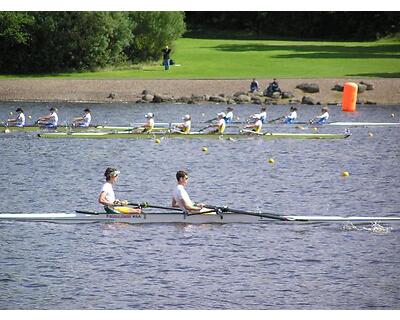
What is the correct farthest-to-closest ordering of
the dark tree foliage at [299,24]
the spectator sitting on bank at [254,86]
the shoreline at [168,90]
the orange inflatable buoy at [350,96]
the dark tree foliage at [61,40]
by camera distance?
1. the dark tree foliage at [61,40]
2. the spectator sitting on bank at [254,86]
3. the shoreline at [168,90]
4. the orange inflatable buoy at [350,96]
5. the dark tree foliage at [299,24]

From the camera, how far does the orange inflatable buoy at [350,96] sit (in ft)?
149

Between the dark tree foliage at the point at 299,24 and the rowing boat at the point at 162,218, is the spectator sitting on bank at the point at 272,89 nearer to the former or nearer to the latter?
the dark tree foliage at the point at 299,24

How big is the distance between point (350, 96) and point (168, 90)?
8.64 metres

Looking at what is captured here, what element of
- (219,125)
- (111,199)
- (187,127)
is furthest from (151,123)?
(111,199)

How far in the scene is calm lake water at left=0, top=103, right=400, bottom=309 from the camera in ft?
59.6

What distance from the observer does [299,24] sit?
148 ft

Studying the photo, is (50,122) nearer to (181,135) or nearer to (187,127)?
(181,135)

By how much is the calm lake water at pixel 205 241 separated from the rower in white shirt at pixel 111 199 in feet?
1.17

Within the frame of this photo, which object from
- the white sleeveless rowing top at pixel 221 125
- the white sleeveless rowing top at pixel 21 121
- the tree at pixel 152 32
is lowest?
the white sleeveless rowing top at pixel 21 121

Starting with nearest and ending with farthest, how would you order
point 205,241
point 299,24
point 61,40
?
point 205,241, point 299,24, point 61,40

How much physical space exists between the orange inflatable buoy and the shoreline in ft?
5.93

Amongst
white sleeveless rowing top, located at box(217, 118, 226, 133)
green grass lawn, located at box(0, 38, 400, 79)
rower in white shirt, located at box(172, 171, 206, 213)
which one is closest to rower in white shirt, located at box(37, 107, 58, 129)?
white sleeveless rowing top, located at box(217, 118, 226, 133)

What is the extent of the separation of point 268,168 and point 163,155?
12.2ft

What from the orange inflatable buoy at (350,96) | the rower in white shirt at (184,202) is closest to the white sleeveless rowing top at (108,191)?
the rower in white shirt at (184,202)
